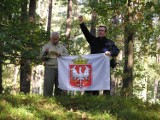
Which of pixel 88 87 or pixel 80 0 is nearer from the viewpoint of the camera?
pixel 88 87

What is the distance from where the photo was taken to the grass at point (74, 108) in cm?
713

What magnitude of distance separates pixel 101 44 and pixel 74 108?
2.52 m

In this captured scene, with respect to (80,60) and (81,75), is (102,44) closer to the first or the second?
(80,60)

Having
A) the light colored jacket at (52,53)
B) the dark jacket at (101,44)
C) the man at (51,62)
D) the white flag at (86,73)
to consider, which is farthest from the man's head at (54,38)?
the dark jacket at (101,44)

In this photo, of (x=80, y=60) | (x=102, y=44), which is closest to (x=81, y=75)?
(x=80, y=60)

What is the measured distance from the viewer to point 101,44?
32.9ft

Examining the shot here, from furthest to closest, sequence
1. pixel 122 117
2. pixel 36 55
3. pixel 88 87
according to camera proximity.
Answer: pixel 36 55, pixel 88 87, pixel 122 117

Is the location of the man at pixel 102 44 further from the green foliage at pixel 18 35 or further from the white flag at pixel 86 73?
the green foliage at pixel 18 35

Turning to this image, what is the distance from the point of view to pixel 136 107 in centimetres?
856

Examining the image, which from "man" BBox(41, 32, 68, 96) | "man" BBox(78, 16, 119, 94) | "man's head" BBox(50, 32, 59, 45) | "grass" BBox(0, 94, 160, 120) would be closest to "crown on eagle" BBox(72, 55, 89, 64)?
"man" BBox(78, 16, 119, 94)

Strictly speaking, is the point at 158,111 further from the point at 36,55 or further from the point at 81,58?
the point at 36,55

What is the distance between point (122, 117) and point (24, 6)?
10.8m

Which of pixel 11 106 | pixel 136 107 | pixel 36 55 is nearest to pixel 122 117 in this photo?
pixel 136 107

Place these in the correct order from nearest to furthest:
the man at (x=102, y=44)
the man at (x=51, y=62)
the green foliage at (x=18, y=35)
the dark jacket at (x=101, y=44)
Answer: the man at (x=102, y=44) → the dark jacket at (x=101, y=44) → the man at (x=51, y=62) → the green foliage at (x=18, y=35)
